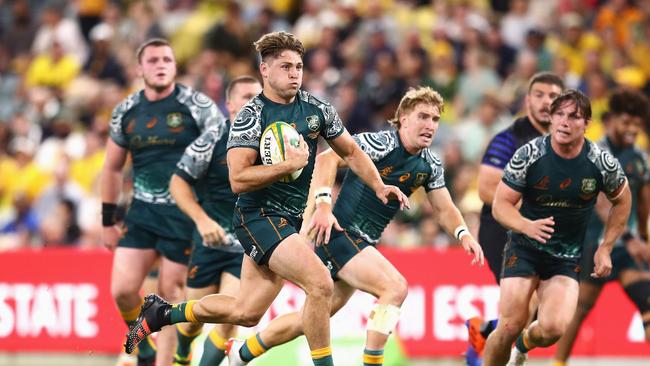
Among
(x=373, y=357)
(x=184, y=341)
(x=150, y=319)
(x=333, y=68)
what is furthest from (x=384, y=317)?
(x=333, y=68)

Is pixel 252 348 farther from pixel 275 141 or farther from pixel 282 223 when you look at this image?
pixel 275 141

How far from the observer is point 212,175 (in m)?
11.4

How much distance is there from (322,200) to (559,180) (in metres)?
1.99

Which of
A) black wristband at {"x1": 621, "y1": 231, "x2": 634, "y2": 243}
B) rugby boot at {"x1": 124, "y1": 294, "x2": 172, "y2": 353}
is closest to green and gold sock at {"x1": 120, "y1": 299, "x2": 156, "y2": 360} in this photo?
rugby boot at {"x1": 124, "y1": 294, "x2": 172, "y2": 353}

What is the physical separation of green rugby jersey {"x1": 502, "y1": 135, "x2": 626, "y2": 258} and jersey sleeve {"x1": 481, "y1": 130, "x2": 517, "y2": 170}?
789mm

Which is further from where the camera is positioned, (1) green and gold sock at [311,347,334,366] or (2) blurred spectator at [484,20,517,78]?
(2) blurred spectator at [484,20,517,78]

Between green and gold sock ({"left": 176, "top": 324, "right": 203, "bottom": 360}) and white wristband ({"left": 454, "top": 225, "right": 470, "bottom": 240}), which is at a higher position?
white wristband ({"left": 454, "top": 225, "right": 470, "bottom": 240})

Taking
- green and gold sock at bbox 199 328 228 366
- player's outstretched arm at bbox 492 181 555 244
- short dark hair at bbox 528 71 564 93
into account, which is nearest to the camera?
player's outstretched arm at bbox 492 181 555 244

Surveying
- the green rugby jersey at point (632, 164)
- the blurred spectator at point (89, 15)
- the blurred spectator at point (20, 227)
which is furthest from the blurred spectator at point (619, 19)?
the blurred spectator at point (20, 227)

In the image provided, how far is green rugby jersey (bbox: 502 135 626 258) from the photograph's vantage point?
34.6 feet

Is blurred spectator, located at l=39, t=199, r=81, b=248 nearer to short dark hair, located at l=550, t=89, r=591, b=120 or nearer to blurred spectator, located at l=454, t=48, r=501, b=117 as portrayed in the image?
blurred spectator, located at l=454, t=48, r=501, b=117

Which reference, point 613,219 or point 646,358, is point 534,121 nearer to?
point 613,219

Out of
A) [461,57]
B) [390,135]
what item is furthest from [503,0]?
[390,135]

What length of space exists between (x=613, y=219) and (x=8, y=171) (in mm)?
10764
